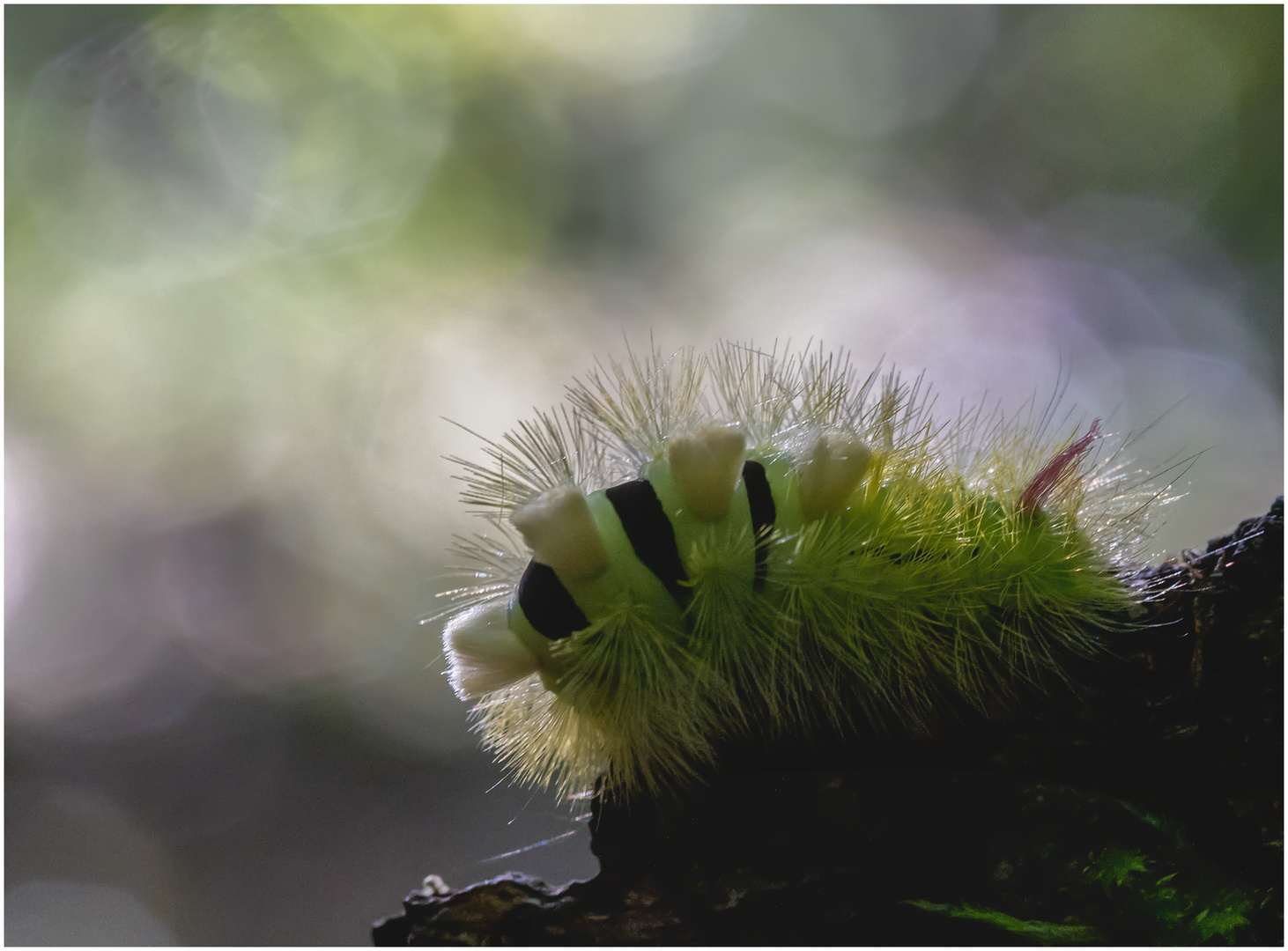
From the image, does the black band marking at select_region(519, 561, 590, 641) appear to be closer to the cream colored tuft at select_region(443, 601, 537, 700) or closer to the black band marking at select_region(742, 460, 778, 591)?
the cream colored tuft at select_region(443, 601, 537, 700)

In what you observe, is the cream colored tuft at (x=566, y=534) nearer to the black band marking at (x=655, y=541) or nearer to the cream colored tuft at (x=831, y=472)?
the black band marking at (x=655, y=541)

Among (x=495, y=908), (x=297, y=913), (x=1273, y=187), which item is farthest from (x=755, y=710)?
(x=1273, y=187)

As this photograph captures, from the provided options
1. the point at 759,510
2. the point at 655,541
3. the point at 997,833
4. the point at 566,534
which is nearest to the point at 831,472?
the point at 759,510

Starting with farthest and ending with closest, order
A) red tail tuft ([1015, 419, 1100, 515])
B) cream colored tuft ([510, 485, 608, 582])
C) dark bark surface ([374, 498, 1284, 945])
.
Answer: red tail tuft ([1015, 419, 1100, 515]) < cream colored tuft ([510, 485, 608, 582]) < dark bark surface ([374, 498, 1284, 945])

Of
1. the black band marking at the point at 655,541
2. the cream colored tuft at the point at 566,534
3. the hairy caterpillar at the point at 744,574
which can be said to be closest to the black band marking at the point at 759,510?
the hairy caterpillar at the point at 744,574

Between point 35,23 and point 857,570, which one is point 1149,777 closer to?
point 857,570

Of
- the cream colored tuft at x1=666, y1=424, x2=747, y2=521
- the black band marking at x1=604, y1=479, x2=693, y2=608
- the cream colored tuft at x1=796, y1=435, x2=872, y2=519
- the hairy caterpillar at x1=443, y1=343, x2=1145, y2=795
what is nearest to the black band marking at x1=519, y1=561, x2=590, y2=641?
the hairy caterpillar at x1=443, y1=343, x2=1145, y2=795
